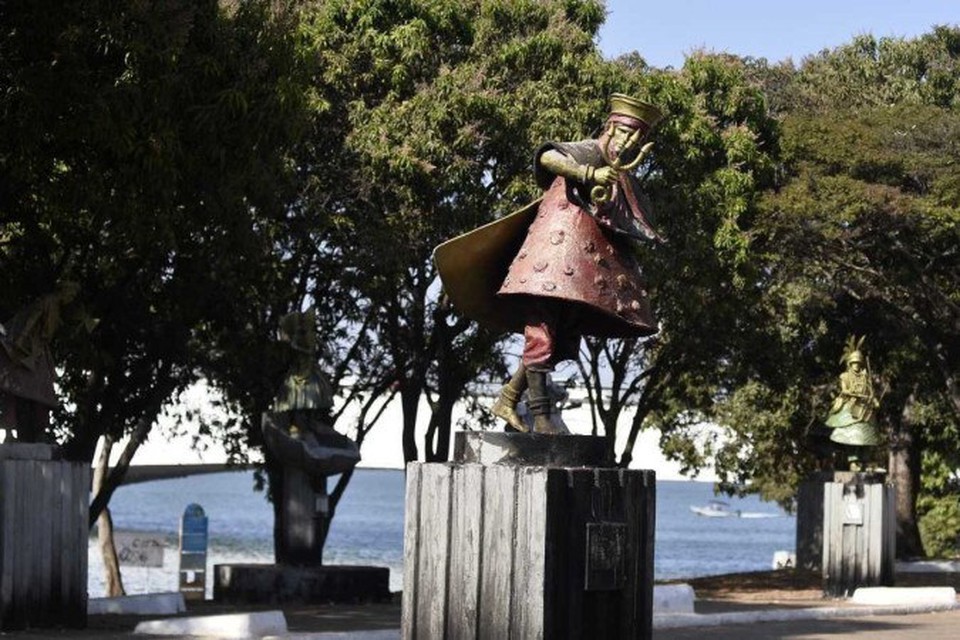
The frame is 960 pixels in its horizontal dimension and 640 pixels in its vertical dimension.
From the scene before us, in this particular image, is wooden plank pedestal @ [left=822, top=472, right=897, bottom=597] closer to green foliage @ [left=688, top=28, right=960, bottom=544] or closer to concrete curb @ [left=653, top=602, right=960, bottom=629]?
concrete curb @ [left=653, top=602, right=960, bottom=629]

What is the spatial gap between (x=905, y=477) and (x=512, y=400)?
1035 inches

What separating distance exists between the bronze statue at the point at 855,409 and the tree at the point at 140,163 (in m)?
7.43

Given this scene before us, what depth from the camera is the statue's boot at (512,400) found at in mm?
10312

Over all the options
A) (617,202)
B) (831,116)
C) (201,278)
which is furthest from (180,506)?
(617,202)

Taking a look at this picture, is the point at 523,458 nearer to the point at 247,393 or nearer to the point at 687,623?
the point at 687,623

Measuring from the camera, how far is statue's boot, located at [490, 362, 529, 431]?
10.3 meters

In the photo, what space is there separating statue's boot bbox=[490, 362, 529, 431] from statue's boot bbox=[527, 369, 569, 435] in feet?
0.37

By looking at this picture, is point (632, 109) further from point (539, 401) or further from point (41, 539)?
point (41, 539)

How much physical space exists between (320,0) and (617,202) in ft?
48.5

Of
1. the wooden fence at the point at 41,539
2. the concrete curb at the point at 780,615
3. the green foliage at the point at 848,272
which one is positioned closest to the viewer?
the wooden fence at the point at 41,539

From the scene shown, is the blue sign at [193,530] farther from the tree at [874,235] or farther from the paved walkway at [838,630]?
the paved walkway at [838,630]

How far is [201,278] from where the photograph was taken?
2164cm

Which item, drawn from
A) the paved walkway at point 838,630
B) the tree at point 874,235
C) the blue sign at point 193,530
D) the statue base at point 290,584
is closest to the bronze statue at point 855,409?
the tree at point 874,235

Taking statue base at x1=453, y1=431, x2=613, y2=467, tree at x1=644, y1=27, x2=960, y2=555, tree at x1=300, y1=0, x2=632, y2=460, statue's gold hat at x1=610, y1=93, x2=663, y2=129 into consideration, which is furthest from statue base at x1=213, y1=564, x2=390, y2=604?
statue's gold hat at x1=610, y1=93, x2=663, y2=129
